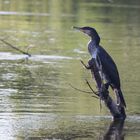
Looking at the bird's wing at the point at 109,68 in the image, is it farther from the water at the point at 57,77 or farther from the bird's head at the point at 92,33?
the water at the point at 57,77

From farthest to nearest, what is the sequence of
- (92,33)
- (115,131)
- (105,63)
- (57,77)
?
(57,77), (92,33), (105,63), (115,131)

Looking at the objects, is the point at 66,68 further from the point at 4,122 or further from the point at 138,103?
the point at 4,122

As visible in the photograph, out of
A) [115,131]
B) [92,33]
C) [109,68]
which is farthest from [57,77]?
[115,131]

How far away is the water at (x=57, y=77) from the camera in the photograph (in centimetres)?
A: 1478

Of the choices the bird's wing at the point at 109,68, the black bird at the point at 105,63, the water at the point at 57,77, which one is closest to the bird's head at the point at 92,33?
the black bird at the point at 105,63

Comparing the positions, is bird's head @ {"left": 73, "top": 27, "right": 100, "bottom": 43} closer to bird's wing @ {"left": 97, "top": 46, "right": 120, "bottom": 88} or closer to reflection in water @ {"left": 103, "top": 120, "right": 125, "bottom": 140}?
bird's wing @ {"left": 97, "top": 46, "right": 120, "bottom": 88}

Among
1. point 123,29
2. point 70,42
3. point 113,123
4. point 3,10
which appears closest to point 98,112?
point 113,123

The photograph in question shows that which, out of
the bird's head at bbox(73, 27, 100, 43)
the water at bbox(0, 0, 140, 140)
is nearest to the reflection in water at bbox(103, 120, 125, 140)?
the water at bbox(0, 0, 140, 140)

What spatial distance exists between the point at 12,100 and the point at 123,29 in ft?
71.9

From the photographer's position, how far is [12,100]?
17.6m

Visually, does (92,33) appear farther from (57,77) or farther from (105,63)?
(57,77)

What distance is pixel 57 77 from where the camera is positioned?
2166cm

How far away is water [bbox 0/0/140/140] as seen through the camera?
48.5 ft

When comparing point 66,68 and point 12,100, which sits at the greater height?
point 12,100
